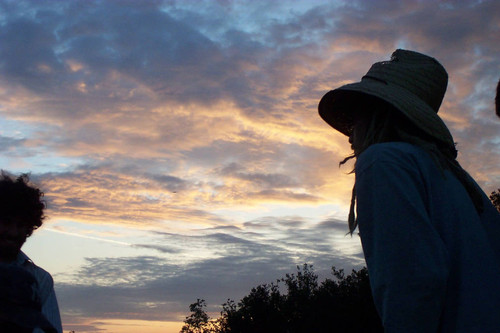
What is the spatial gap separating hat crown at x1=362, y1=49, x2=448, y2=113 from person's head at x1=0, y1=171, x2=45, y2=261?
288cm

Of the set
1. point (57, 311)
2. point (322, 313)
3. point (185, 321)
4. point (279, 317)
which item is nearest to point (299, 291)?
point (279, 317)

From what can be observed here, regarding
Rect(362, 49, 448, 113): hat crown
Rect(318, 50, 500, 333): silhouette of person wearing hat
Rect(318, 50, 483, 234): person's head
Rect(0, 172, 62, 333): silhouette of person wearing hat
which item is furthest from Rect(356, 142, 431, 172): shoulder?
Rect(0, 172, 62, 333): silhouette of person wearing hat

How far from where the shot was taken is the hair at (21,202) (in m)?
3.91

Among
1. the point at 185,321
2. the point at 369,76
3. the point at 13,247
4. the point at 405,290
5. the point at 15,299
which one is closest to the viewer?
the point at 405,290

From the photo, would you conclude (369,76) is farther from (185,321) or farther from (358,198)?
(185,321)

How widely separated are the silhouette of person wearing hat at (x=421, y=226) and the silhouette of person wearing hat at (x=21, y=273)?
2.00 meters

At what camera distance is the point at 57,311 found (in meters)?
3.74

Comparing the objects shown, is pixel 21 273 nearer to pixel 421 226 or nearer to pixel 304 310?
pixel 421 226

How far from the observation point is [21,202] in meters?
4.01

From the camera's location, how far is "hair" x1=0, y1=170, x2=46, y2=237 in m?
3.91

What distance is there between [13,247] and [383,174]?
2.97 meters

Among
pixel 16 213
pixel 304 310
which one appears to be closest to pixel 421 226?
pixel 16 213

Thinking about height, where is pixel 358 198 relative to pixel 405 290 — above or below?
above

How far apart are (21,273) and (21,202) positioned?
1.20 m
